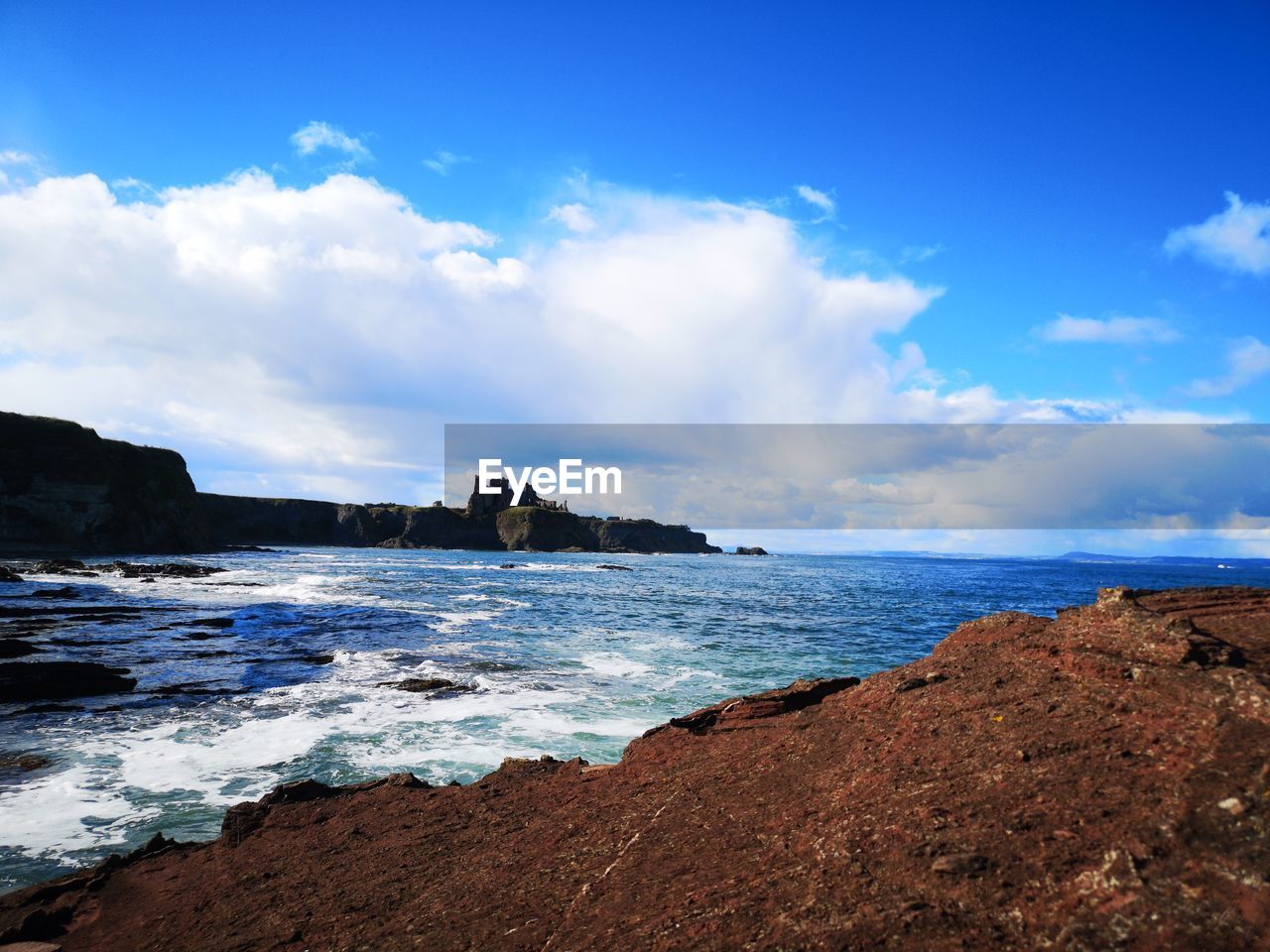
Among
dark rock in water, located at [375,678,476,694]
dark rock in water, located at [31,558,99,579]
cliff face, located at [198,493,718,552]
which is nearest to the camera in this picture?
dark rock in water, located at [375,678,476,694]

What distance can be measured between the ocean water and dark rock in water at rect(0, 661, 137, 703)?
0.83m

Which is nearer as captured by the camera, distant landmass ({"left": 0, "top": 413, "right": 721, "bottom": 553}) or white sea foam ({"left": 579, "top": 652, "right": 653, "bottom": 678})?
white sea foam ({"left": 579, "top": 652, "right": 653, "bottom": 678})

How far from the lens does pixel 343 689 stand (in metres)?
17.0

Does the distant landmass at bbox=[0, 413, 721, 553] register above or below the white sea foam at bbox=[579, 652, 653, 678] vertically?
above

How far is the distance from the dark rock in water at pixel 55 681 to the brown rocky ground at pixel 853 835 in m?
11.7

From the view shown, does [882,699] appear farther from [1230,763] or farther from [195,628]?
[195,628]

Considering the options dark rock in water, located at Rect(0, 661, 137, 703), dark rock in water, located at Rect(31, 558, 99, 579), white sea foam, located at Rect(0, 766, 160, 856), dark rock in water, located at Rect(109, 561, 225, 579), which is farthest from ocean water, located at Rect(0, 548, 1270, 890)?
dark rock in water, located at Rect(31, 558, 99, 579)

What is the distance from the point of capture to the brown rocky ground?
12.3ft

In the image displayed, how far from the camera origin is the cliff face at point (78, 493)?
69.8 m

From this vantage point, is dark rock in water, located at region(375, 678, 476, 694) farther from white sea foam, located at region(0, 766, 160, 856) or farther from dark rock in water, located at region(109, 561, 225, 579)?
dark rock in water, located at region(109, 561, 225, 579)

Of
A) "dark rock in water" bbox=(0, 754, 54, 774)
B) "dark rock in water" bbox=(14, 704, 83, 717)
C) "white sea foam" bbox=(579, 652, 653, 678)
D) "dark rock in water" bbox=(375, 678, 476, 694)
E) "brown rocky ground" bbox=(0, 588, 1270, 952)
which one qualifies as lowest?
"white sea foam" bbox=(579, 652, 653, 678)

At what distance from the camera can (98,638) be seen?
78.1 ft

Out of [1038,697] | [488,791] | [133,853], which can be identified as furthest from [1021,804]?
[133,853]

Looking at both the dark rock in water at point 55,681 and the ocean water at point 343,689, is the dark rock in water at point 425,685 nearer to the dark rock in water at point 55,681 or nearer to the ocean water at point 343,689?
the ocean water at point 343,689
